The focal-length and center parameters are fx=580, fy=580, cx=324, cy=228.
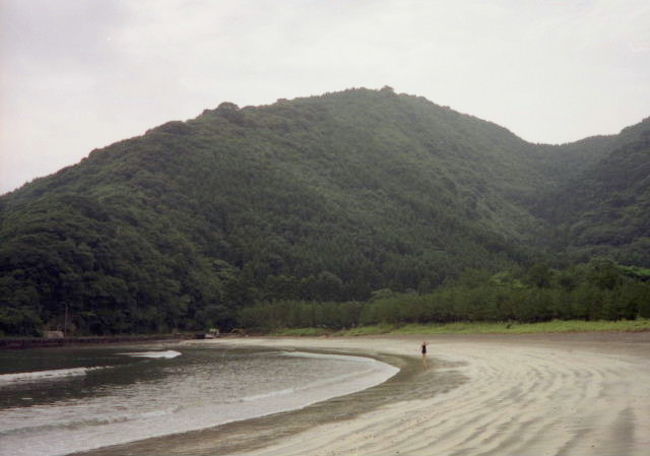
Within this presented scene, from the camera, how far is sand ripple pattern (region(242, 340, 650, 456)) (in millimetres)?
10102

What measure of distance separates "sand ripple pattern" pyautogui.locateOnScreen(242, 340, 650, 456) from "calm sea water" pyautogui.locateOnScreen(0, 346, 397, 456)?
7093 millimetres

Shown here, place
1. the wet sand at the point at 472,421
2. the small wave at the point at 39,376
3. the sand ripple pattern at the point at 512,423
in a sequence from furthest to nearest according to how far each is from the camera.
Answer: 1. the small wave at the point at 39,376
2. the wet sand at the point at 472,421
3. the sand ripple pattern at the point at 512,423

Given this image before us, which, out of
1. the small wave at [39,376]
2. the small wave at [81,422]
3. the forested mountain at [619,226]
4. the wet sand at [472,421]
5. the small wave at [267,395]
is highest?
the forested mountain at [619,226]

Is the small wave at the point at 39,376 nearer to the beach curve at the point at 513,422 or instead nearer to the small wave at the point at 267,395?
the small wave at the point at 267,395

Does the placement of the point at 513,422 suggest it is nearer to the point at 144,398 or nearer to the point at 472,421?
the point at 472,421

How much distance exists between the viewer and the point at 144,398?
29.1m

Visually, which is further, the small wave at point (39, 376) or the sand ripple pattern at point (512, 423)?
the small wave at point (39, 376)

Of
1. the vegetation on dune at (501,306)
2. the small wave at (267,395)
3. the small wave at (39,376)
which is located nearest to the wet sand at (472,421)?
the small wave at (267,395)

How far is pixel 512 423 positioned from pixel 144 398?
70.5 ft

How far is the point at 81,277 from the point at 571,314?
342 ft

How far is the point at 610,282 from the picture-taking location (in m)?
72.2

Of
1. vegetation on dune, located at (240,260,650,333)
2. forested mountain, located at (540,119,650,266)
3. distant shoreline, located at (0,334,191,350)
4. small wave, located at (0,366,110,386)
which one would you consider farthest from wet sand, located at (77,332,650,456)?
forested mountain, located at (540,119,650,266)

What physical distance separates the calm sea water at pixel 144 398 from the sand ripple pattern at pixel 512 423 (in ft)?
23.3

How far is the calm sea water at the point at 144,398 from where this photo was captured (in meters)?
19.5
